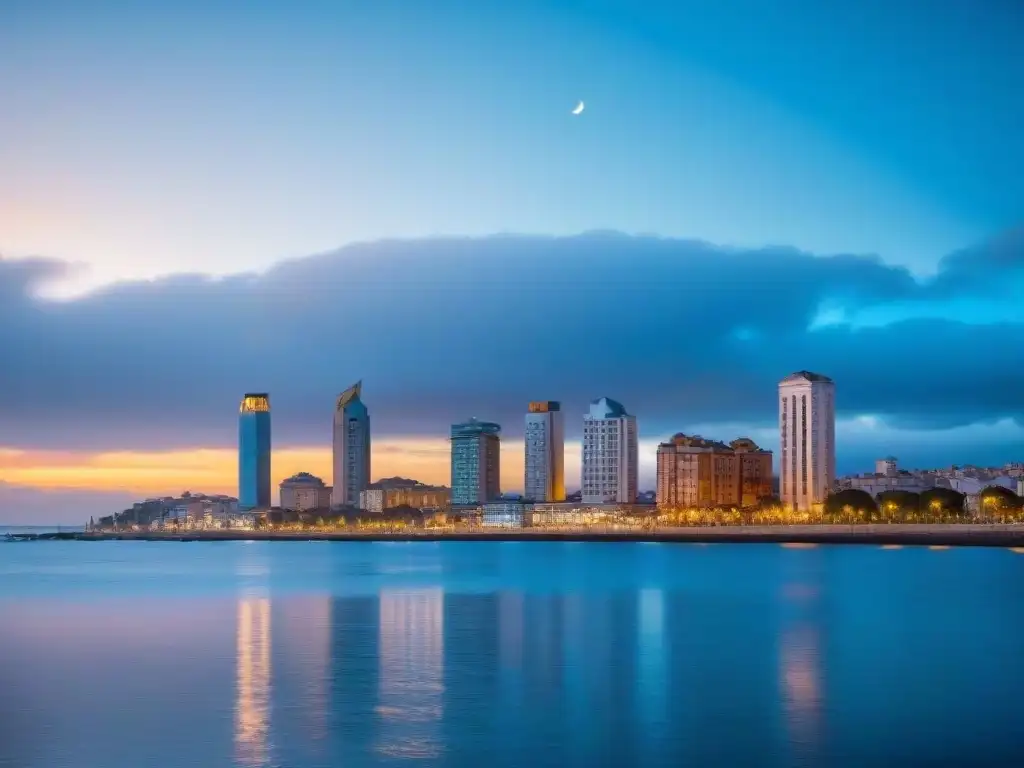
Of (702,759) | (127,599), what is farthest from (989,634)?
(127,599)

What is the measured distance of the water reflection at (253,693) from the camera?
24.4 meters

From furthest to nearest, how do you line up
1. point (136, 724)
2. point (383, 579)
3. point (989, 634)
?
point (383, 579) < point (989, 634) < point (136, 724)

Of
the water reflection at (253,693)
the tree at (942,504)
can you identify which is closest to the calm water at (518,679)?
the water reflection at (253,693)

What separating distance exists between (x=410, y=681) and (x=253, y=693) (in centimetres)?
425

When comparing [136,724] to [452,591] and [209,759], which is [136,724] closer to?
[209,759]

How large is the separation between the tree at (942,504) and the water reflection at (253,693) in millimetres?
154049

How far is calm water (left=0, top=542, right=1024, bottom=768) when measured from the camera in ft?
80.5

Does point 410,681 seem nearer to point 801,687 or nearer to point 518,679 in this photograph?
point 518,679

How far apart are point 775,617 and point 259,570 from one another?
6871 centimetres

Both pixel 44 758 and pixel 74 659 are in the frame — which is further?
pixel 74 659

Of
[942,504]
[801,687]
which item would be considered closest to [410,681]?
[801,687]

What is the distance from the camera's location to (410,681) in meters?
33.3

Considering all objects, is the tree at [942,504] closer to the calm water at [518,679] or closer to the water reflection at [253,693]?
the calm water at [518,679]

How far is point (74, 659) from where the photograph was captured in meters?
40.8
